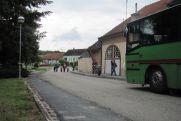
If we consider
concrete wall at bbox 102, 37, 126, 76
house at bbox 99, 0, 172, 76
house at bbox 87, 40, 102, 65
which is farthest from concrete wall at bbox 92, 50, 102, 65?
house at bbox 99, 0, 172, 76

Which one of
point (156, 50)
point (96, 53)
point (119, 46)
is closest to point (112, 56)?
point (119, 46)

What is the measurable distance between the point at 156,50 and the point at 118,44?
96.9 feet

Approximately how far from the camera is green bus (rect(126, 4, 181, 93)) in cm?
1625

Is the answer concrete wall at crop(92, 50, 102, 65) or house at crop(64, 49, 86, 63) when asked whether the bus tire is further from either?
house at crop(64, 49, 86, 63)

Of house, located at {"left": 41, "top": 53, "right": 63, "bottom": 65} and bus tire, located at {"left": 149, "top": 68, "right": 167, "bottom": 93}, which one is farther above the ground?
house, located at {"left": 41, "top": 53, "right": 63, "bottom": 65}

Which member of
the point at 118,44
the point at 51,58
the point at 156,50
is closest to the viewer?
the point at 156,50

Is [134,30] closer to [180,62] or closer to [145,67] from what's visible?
[145,67]

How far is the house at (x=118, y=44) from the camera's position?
149ft

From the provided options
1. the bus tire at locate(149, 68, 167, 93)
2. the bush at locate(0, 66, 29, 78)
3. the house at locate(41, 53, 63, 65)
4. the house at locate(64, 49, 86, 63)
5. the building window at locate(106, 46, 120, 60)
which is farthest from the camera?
the house at locate(41, 53, 63, 65)

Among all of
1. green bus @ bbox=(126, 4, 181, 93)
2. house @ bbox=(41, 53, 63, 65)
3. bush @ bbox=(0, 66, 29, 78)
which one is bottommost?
bush @ bbox=(0, 66, 29, 78)

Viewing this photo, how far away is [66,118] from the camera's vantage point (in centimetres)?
1062

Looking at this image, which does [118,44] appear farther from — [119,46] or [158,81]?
[158,81]

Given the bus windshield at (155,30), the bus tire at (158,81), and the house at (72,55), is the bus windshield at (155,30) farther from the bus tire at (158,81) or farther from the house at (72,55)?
the house at (72,55)

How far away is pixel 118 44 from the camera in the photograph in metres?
47.1
